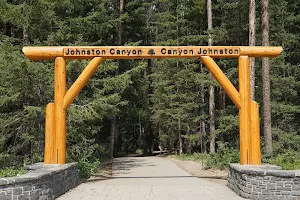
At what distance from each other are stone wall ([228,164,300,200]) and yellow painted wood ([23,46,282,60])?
342cm

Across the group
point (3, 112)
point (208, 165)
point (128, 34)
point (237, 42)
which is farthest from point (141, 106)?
point (3, 112)

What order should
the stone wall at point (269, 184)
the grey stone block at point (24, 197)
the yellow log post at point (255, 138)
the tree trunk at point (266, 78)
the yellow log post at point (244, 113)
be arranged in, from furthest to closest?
the tree trunk at point (266, 78) → the yellow log post at point (244, 113) → the yellow log post at point (255, 138) → the stone wall at point (269, 184) → the grey stone block at point (24, 197)

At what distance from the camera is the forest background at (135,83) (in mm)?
11703

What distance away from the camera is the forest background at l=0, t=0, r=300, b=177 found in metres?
11.7

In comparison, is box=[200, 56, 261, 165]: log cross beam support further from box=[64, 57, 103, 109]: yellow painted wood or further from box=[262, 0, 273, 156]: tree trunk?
box=[262, 0, 273, 156]: tree trunk

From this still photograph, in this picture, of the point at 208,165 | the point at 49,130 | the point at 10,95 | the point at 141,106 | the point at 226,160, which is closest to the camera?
the point at 49,130

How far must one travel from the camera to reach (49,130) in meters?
8.83

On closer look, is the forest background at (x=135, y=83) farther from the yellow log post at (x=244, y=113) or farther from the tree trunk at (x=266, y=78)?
the yellow log post at (x=244, y=113)

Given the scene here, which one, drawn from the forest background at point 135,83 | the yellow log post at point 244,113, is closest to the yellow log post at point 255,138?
the yellow log post at point 244,113

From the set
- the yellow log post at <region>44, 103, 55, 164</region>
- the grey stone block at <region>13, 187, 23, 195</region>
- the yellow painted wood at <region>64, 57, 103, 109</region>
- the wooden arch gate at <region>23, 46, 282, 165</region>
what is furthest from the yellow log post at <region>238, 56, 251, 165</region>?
the grey stone block at <region>13, 187, 23, 195</region>

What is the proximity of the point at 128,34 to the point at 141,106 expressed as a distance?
6.40 m

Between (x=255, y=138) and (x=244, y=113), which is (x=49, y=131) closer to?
(x=244, y=113)

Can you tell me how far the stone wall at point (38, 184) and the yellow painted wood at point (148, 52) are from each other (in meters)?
3.13

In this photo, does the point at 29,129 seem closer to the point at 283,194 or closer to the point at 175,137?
the point at 283,194
